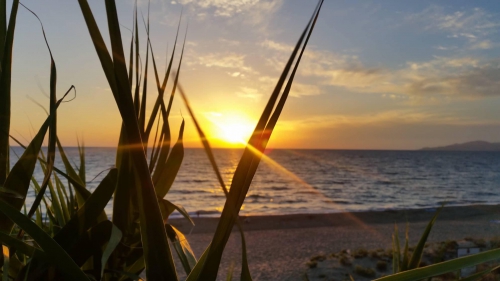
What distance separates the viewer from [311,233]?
1230 cm

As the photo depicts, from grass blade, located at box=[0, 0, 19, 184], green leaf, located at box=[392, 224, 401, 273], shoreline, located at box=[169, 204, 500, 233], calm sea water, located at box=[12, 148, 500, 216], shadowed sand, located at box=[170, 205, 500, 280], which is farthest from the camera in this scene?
calm sea water, located at box=[12, 148, 500, 216]

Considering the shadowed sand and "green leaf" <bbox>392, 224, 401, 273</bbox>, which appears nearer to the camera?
"green leaf" <bbox>392, 224, 401, 273</bbox>

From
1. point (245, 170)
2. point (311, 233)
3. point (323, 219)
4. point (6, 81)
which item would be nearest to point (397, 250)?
point (245, 170)

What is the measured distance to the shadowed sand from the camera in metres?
8.84

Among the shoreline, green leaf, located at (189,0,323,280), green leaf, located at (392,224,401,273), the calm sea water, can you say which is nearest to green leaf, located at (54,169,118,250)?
green leaf, located at (189,0,323,280)

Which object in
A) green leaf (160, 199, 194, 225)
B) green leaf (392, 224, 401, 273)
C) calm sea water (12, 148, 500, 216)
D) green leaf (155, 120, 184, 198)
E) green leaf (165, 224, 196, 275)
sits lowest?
calm sea water (12, 148, 500, 216)

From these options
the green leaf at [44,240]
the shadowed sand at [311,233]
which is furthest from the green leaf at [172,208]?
the shadowed sand at [311,233]

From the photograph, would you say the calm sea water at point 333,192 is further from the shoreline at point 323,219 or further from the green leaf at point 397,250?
the green leaf at point 397,250

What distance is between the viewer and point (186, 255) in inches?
Answer: 24.3

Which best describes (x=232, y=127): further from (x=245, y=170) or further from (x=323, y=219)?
(x=323, y=219)

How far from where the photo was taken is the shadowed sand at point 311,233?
8.84 metres

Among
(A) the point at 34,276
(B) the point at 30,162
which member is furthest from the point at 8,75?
(A) the point at 34,276

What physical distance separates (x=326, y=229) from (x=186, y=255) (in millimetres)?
12967

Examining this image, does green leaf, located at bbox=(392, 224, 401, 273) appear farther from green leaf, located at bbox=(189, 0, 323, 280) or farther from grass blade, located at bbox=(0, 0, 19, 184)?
grass blade, located at bbox=(0, 0, 19, 184)
